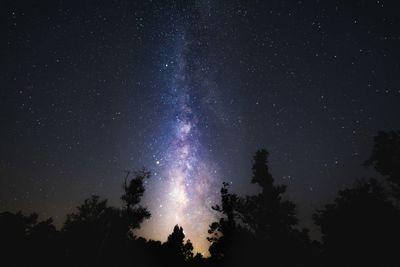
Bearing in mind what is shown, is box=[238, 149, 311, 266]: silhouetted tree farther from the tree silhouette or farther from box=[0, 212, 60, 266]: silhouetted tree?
box=[0, 212, 60, 266]: silhouetted tree

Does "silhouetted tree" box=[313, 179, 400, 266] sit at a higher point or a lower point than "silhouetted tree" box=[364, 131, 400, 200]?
lower

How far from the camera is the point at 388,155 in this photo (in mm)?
27922

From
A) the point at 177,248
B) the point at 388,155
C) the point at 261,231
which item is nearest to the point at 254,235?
the point at 261,231

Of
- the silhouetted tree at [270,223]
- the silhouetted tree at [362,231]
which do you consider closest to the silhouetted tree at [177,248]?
the silhouetted tree at [270,223]

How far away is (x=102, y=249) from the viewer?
28141 mm

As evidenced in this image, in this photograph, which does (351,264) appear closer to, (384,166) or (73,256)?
(384,166)

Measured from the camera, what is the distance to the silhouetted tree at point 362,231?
17.8 meters

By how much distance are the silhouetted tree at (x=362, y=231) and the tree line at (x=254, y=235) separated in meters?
0.05

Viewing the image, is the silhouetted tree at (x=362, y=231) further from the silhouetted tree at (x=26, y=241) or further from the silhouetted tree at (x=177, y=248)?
the silhouetted tree at (x=26, y=241)

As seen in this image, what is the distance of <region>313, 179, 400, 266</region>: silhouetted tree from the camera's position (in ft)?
58.5

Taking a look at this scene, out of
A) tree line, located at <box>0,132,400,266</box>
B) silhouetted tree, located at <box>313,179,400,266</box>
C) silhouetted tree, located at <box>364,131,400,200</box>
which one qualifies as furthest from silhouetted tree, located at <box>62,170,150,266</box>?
silhouetted tree, located at <box>364,131,400,200</box>

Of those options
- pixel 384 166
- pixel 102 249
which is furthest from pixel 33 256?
pixel 384 166

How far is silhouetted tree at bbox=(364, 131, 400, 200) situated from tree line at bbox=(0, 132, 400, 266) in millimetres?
78

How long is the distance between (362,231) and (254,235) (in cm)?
1535
